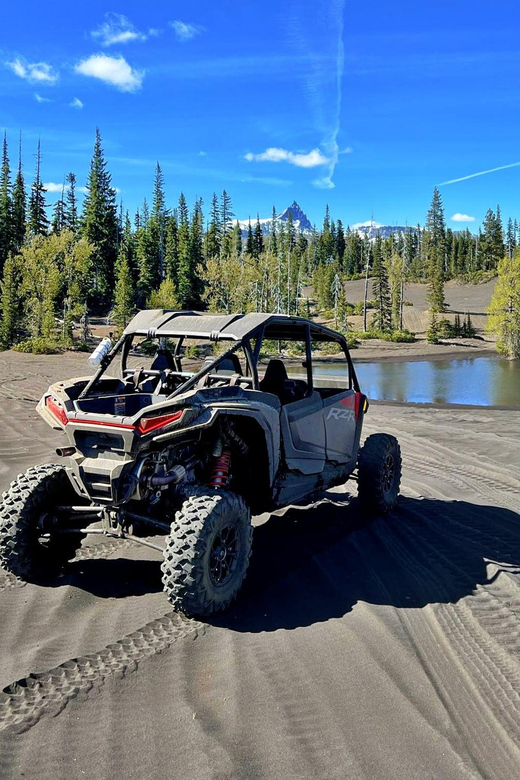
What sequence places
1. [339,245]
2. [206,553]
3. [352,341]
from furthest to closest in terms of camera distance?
1. [339,245]
2. [352,341]
3. [206,553]

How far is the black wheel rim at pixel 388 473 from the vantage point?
7.25 meters

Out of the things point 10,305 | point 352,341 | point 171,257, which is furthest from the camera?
point 171,257

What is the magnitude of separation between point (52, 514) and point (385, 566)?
118 inches

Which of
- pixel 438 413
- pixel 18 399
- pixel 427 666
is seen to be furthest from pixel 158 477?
pixel 438 413

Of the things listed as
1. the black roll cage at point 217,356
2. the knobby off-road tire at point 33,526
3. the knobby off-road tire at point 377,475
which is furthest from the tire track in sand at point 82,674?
the knobby off-road tire at point 377,475

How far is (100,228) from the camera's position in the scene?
217ft

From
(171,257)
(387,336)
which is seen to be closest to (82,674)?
(387,336)

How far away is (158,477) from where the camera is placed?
465cm

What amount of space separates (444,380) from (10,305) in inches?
1148

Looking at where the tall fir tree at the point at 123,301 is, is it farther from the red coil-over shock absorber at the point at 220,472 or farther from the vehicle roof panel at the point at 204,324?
the red coil-over shock absorber at the point at 220,472

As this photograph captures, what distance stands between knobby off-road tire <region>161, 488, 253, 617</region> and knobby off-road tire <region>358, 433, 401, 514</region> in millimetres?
2671

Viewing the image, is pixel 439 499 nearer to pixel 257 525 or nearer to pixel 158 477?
pixel 257 525

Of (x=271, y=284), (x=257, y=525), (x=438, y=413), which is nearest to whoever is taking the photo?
(x=257, y=525)

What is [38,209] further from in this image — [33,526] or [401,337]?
[33,526]
